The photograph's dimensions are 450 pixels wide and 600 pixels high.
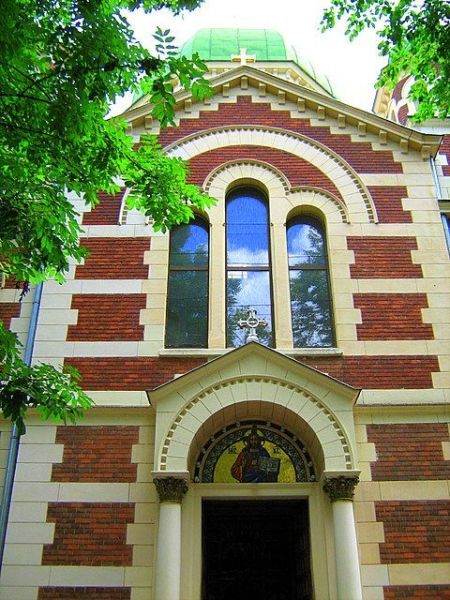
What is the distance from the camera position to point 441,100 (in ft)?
31.7

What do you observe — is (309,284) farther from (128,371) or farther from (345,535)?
(345,535)

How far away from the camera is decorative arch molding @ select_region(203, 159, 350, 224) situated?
1135cm

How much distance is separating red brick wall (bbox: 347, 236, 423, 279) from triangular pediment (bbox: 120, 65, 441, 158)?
2.04m

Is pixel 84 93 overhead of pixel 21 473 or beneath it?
overhead

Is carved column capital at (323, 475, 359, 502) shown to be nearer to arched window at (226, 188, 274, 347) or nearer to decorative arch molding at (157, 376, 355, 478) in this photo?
decorative arch molding at (157, 376, 355, 478)

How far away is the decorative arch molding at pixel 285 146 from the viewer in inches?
455

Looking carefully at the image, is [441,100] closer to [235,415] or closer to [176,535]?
[235,415]

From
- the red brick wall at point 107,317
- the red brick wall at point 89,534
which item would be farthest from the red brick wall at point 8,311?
the red brick wall at point 89,534

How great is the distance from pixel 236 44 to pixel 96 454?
50.4 feet

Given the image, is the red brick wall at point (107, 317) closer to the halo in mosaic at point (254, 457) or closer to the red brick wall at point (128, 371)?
the red brick wall at point (128, 371)

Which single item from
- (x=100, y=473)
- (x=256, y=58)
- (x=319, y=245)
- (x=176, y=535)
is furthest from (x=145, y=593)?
(x=256, y=58)

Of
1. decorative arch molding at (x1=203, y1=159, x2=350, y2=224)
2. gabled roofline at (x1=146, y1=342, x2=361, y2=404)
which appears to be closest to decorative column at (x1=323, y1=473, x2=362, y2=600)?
gabled roofline at (x1=146, y1=342, x2=361, y2=404)

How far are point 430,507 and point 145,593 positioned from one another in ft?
12.6

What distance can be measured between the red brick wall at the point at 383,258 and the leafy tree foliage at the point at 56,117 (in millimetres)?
4430
